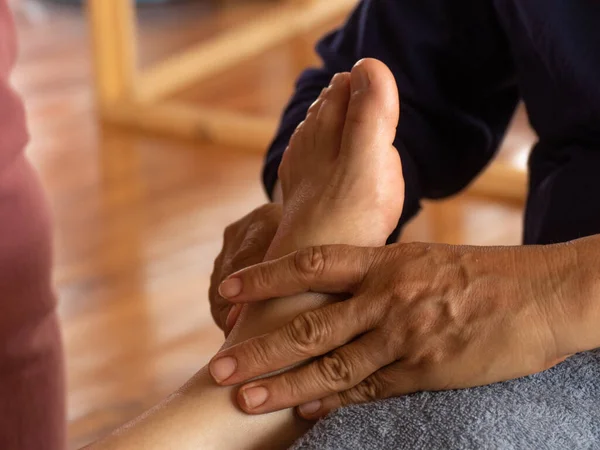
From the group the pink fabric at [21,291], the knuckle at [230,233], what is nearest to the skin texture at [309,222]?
the knuckle at [230,233]

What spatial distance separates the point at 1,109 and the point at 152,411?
32cm

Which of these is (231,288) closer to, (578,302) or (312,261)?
(312,261)

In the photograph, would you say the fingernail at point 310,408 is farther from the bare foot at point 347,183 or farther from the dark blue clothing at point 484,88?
the dark blue clothing at point 484,88

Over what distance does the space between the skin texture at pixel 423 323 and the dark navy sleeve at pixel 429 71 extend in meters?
0.27

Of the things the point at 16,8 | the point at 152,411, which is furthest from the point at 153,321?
the point at 16,8

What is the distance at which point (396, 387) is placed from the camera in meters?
0.67

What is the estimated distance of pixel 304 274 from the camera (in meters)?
0.71

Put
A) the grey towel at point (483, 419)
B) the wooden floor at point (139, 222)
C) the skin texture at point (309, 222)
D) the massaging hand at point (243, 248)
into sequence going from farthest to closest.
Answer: the wooden floor at point (139, 222)
the massaging hand at point (243, 248)
the skin texture at point (309, 222)
the grey towel at point (483, 419)

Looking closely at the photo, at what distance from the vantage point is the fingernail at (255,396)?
704 millimetres

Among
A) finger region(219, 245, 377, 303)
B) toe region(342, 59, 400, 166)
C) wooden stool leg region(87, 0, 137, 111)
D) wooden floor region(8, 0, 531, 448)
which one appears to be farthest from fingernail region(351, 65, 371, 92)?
wooden stool leg region(87, 0, 137, 111)

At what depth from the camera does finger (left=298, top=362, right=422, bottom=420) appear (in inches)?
26.4

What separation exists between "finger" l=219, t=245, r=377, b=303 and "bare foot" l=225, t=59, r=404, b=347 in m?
0.03

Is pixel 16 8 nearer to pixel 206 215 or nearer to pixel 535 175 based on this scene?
pixel 206 215

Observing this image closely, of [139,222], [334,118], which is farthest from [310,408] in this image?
[139,222]
